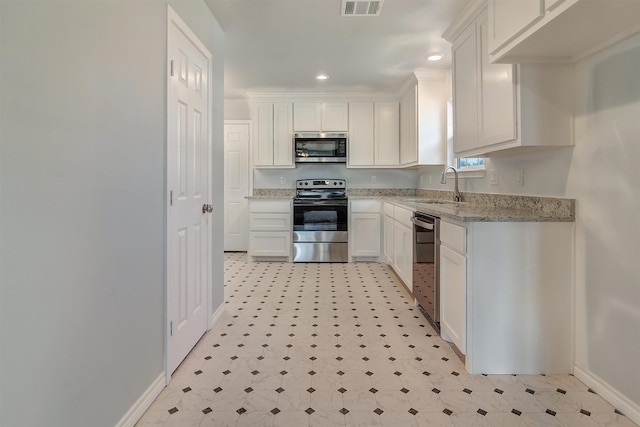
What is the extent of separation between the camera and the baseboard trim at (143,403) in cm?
139

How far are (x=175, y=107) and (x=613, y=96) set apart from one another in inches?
90.0

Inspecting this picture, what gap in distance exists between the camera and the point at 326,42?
3.05 meters

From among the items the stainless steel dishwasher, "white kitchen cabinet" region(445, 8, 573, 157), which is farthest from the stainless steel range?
"white kitchen cabinet" region(445, 8, 573, 157)

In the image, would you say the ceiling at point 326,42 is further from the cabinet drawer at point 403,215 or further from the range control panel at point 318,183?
the cabinet drawer at point 403,215

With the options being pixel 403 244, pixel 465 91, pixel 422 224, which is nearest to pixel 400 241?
pixel 403 244

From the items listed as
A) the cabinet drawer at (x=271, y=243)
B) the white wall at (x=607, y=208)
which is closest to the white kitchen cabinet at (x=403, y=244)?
the white wall at (x=607, y=208)

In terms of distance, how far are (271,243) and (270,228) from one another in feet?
0.70

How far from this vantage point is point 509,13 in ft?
5.53

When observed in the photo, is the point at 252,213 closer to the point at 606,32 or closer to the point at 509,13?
the point at 509,13

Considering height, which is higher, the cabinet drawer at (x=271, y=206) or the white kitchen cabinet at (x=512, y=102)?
the white kitchen cabinet at (x=512, y=102)

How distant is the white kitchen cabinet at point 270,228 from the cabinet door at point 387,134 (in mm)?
1544

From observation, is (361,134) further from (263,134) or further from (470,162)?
(470,162)

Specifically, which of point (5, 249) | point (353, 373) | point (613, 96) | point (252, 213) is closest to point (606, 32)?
point (613, 96)

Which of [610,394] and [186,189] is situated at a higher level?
[186,189]
